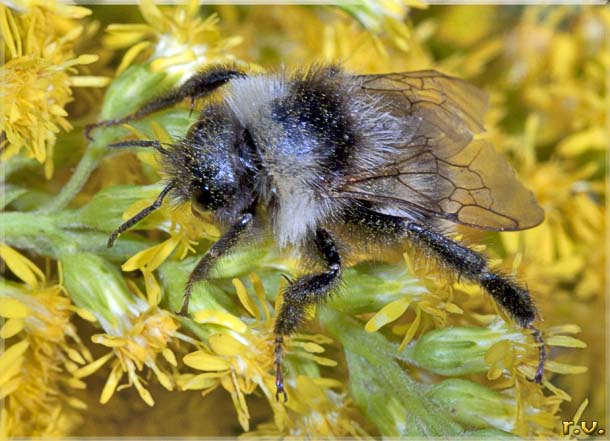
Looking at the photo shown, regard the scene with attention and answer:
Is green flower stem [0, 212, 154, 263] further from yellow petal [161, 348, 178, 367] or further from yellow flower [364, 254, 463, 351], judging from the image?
yellow flower [364, 254, 463, 351]

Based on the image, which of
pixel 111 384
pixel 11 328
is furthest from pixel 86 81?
pixel 111 384

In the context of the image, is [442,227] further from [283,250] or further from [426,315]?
[283,250]

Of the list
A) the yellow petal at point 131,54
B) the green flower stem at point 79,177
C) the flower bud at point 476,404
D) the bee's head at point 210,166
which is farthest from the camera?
the yellow petal at point 131,54

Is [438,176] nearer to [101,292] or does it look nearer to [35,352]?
[101,292]

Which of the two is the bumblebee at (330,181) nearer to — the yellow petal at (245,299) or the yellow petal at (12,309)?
the yellow petal at (245,299)

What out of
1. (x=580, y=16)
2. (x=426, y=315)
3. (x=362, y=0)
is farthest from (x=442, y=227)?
(x=580, y=16)

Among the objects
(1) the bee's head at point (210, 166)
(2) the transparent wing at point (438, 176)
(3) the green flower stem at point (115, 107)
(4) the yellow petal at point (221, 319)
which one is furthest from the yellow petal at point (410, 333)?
(3) the green flower stem at point (115, 107)
